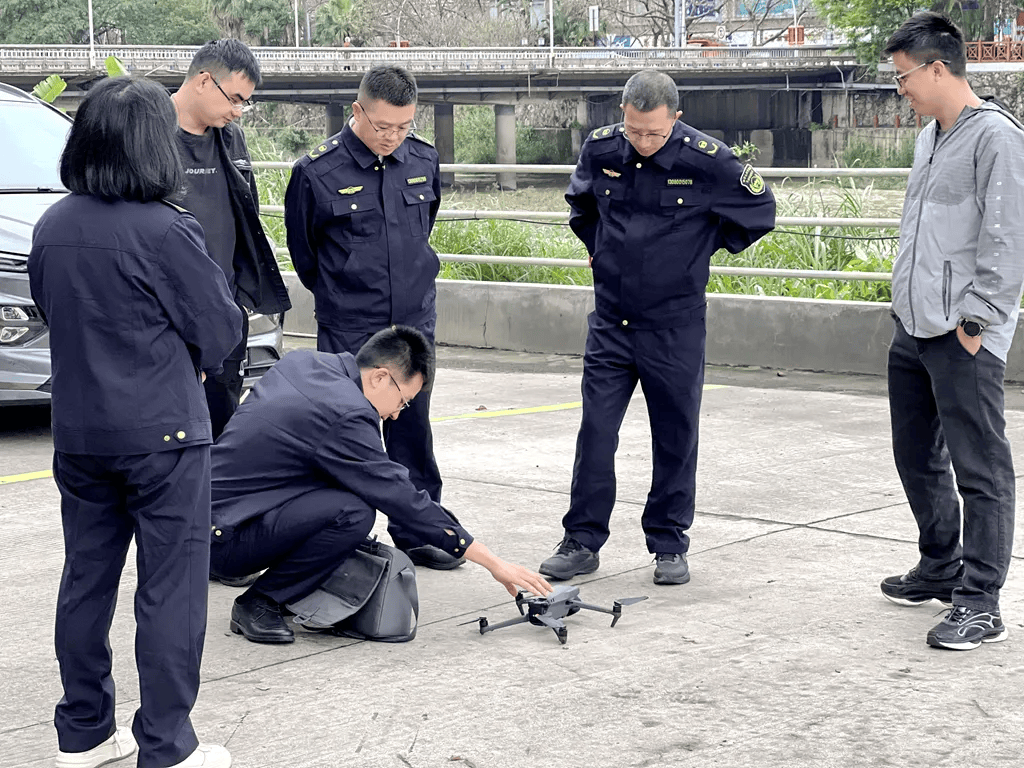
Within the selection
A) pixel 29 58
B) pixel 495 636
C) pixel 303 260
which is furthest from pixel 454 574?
pixel 29 58

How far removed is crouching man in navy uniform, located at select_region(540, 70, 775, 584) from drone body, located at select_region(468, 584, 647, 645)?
0.61 m

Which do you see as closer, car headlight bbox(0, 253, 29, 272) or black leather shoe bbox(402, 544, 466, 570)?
black leather shoe bbox(402, 544, 466, 570)

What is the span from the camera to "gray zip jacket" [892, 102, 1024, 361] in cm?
452

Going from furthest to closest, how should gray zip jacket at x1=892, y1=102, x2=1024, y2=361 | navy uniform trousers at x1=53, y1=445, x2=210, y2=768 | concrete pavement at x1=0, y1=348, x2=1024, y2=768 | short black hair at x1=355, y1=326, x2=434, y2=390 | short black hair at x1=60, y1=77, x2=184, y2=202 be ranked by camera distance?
short black hair at x1=355, y1=326, x2=434, y2=390 → gray zip jacket at x1=892, y1=102, x2=1024, y2=361 → concrete pavement at x1=0, y1=348, x2=1024, y2=768 → navy uniform trousers at x1=53, y1=445, x2=210, y2=768 → short black hair at x1=60, y1=77, x2=184, y2=202

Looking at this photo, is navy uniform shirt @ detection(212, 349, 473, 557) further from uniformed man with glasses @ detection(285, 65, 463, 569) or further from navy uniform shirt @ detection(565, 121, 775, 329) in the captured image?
navy uniform shirt @ detection(565, 121, 775, 329)

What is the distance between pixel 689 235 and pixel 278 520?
6.30ft

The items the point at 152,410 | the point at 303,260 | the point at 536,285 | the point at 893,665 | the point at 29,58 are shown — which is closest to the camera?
the point at 152,410

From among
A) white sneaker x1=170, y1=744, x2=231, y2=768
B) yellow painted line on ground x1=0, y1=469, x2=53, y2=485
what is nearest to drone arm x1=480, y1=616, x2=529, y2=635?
white sneaker x1=170, y1=744, x2=231, y2=768

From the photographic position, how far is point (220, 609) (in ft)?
17.0

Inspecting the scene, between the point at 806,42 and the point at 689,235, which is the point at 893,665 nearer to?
the point at 689,235

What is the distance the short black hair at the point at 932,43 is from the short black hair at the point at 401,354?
173 centimetres

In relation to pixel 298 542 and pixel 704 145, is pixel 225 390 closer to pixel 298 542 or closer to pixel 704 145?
pixel 298 542

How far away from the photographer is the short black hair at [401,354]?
4625mm

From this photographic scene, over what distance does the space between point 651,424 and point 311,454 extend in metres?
1.58
